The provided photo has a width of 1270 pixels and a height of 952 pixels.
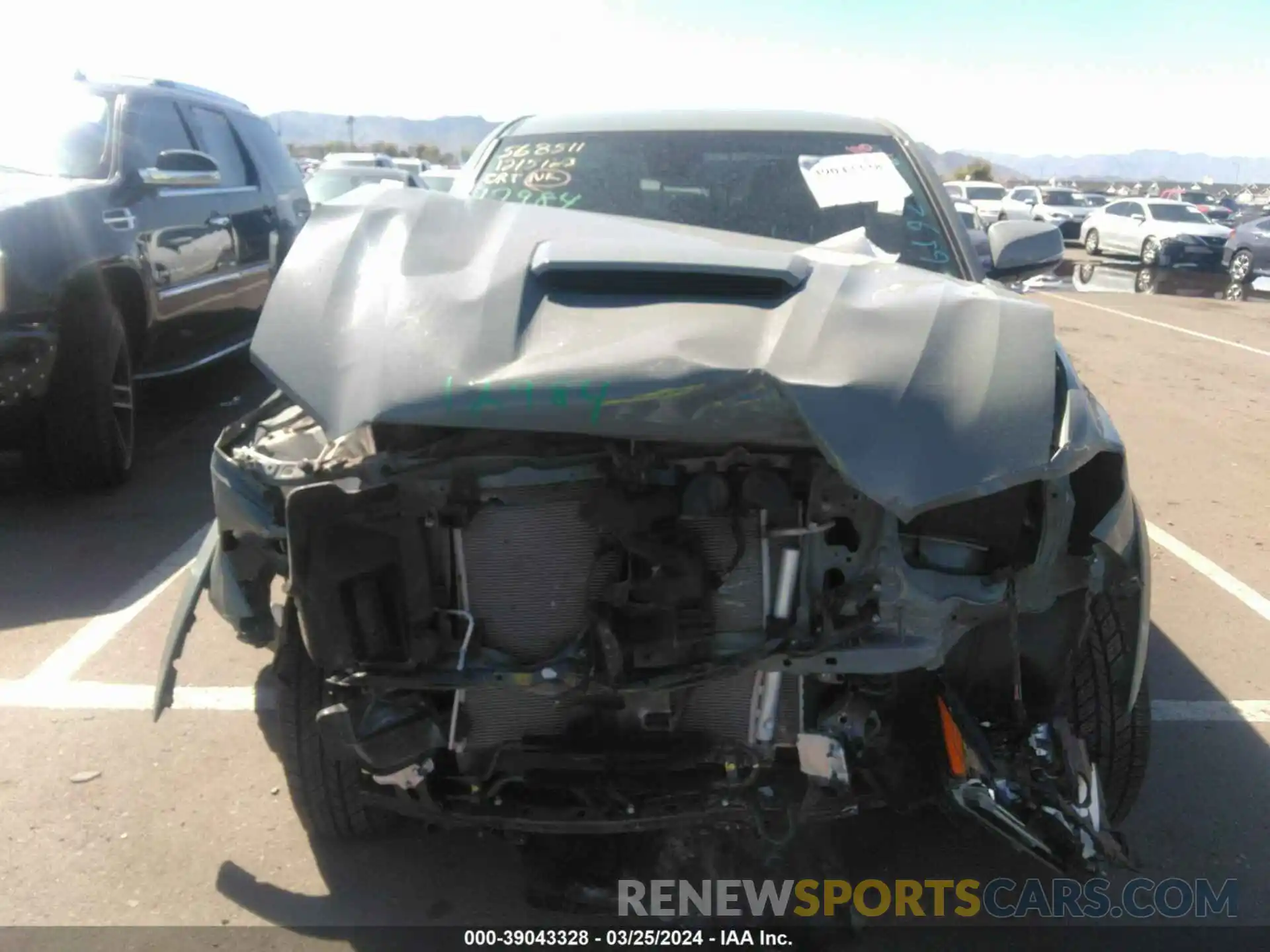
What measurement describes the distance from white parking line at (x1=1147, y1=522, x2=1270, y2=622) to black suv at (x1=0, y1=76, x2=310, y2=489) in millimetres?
5056

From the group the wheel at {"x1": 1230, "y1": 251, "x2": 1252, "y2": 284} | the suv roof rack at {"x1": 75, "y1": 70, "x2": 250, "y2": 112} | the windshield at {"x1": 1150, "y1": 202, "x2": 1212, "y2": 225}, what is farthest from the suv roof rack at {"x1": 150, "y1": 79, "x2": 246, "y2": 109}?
the windshield at {"x1": 1150, "y1": 202, "x2": 1212, "y2": 225}

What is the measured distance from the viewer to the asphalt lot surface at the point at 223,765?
2.64m

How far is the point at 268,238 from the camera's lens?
7.34 m

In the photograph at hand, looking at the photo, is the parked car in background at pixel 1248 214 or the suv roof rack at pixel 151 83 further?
the parked car in background at pixel 1248 214

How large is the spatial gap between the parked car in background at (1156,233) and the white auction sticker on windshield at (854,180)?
20224mm

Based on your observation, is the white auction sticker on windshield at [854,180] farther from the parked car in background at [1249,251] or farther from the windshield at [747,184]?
the parked car in background at [1249,251]

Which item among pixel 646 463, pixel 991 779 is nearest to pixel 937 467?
pixel 646 463

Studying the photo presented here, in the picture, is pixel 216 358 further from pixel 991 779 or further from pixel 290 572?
pixel 991 779

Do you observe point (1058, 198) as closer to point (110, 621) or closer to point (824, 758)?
point (110, 621)

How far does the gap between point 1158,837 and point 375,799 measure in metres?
2.11

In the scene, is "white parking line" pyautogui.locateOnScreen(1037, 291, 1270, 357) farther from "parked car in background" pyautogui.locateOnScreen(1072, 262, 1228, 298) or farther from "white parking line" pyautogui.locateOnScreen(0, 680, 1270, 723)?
"white parking line" pyautogui.locateOnScreen(0, 680, 1270, 723)

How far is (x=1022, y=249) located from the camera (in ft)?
12.2

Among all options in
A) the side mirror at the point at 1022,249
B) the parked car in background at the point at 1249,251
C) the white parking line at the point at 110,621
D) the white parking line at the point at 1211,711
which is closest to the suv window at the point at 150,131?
the white parking line at the point at 110,621

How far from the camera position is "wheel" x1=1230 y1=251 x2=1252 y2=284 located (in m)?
18.5
